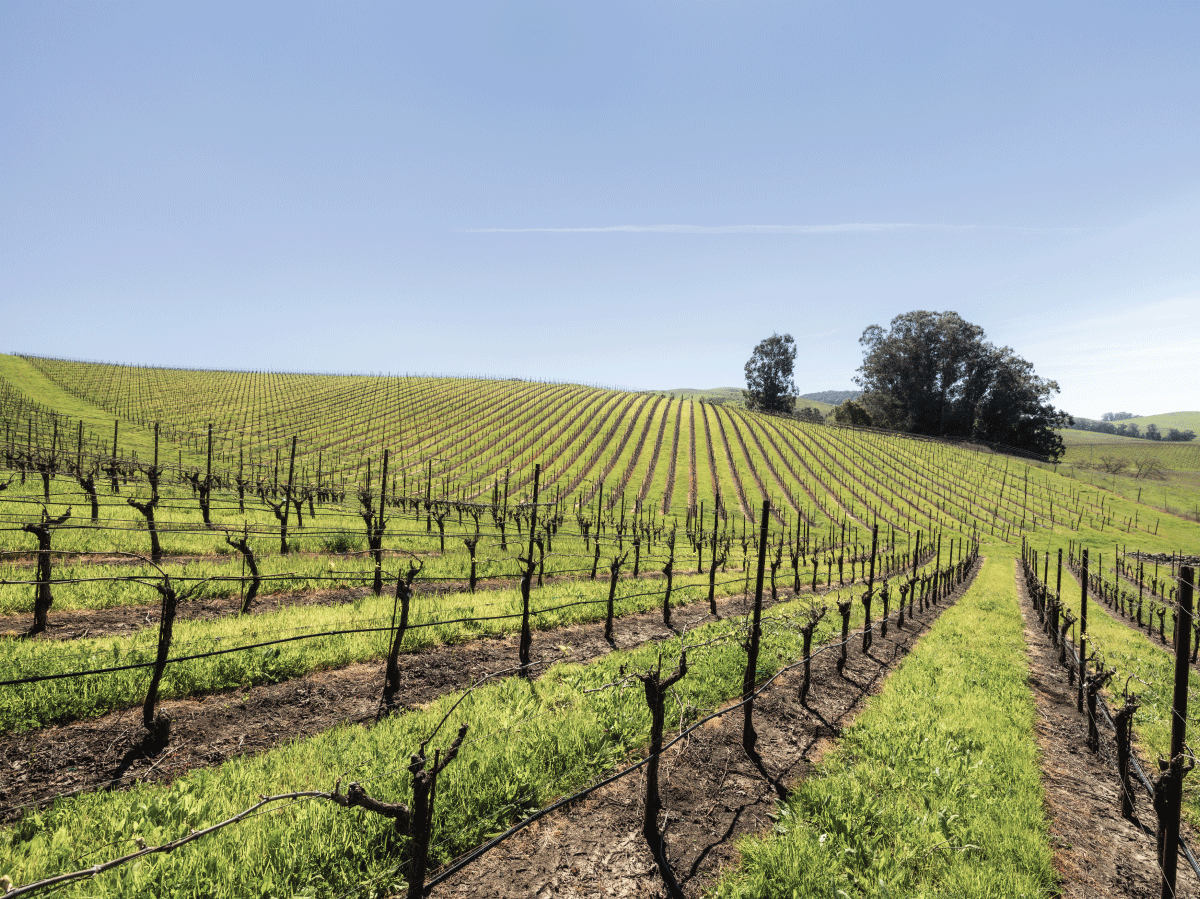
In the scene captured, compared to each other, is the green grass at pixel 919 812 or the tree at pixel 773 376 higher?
the tree at pixel 773 376

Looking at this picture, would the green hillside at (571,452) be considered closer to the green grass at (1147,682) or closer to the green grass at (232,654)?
the green grass at (1147,682)

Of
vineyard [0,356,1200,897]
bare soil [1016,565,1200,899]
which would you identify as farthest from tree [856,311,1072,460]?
bare soil [1016,565,1200,899]

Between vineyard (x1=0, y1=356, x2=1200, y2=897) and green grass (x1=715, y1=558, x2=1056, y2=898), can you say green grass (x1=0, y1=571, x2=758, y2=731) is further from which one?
green grass (x1=715, y1=558, x2=1056, y2=898)

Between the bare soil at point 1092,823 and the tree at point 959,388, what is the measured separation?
9845cm

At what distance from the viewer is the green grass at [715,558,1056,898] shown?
5344 millimetres

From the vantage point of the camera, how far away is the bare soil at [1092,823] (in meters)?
5.87

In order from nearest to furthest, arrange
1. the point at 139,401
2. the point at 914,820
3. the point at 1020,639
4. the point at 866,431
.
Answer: the point at 914,820
the point at 1020,639
the point at 139,401
the point at 866,431

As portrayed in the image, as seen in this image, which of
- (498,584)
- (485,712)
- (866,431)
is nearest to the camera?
(485,712)

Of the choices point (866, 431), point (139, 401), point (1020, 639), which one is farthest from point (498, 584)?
point (139, 401)

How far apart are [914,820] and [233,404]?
103408 millimetres

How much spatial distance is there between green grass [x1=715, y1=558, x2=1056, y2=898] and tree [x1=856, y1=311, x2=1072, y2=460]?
99.7 m

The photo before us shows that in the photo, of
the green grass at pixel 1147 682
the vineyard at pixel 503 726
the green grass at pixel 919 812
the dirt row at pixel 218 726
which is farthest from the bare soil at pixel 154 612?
the green grass at pixel 1147 682

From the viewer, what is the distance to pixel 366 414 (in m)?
80.4

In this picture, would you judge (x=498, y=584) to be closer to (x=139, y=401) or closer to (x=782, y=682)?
(x=782, y=682)
